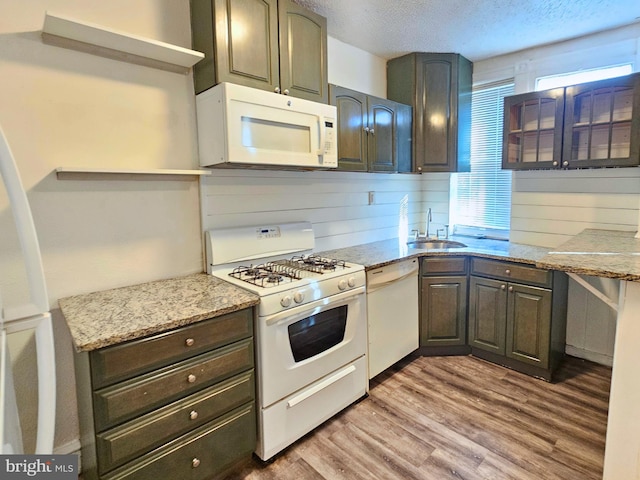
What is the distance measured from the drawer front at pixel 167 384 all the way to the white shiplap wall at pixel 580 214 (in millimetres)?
2404

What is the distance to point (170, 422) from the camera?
4.83 ft

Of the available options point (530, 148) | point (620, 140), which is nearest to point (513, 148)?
point (530, 148)

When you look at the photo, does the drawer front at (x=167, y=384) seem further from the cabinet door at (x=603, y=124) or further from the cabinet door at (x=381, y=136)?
the cabinet door at (x=603, y=124)

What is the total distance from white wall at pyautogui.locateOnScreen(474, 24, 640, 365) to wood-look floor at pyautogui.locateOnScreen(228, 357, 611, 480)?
1.10 ft

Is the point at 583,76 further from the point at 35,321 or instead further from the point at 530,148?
the point at 35,321

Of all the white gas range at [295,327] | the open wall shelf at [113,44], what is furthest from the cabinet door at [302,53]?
the white gas range at [295,327]

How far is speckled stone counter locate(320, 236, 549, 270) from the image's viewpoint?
248 centimetres

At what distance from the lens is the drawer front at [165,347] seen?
130 centimetres

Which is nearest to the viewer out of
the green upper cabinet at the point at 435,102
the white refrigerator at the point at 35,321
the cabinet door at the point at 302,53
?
the white refrigerator at the point at 35,321

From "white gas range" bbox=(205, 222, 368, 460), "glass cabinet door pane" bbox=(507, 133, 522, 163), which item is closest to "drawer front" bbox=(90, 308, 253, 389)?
"white gas range" bbox=(205, 222, 368, 460)

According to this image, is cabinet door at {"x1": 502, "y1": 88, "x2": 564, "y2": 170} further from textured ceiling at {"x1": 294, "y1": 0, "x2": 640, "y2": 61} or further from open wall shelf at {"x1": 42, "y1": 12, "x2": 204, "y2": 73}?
open wall shelf at {"x1": 42, "y1": 12, "x2": 204, "y2": 73}

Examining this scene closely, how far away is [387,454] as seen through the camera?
188cm

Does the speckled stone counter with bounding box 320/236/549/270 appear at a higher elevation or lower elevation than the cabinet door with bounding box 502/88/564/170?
lower

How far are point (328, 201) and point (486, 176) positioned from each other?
155 cm
